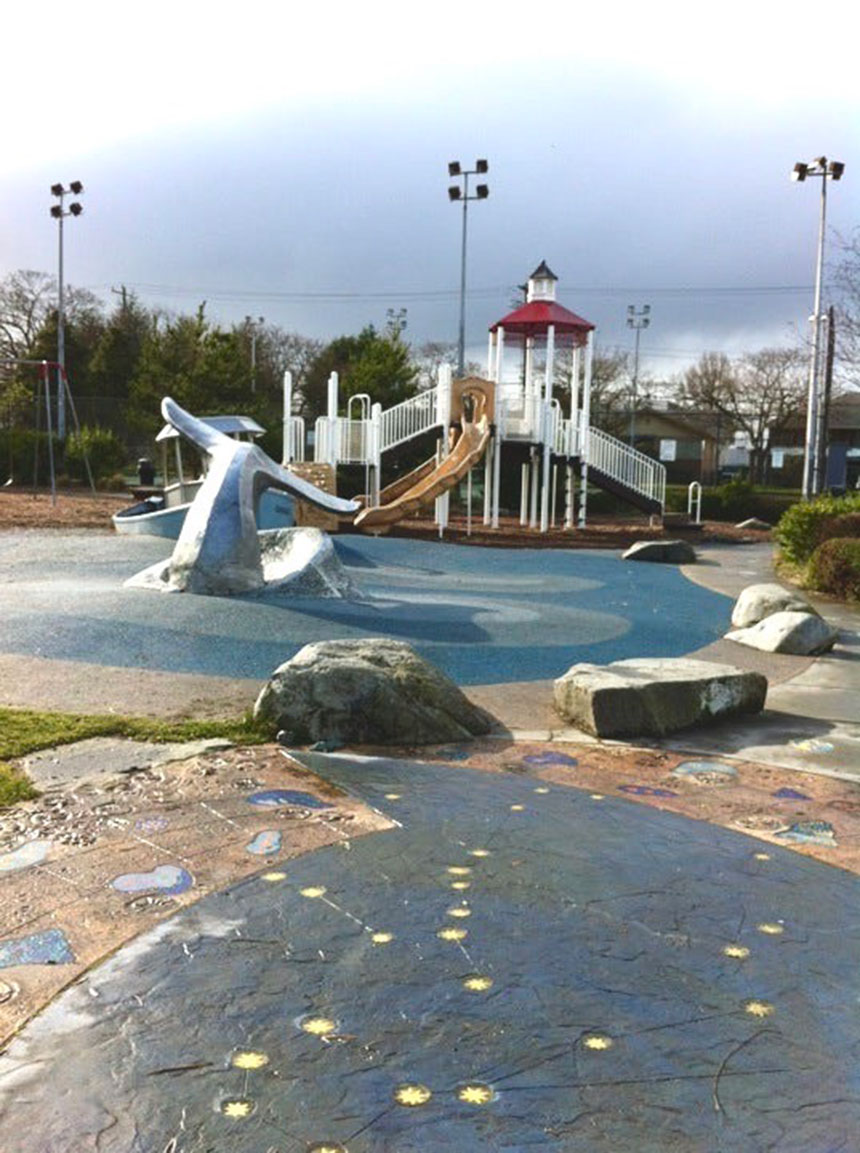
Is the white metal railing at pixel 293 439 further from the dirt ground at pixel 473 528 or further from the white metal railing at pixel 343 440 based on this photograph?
the dirt ground at pixel 473 528

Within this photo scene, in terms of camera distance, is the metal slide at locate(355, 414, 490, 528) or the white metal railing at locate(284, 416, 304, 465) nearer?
the metal slide at locate(355, 414, 490, 528)

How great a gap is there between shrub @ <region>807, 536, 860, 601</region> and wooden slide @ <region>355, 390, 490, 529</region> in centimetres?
872

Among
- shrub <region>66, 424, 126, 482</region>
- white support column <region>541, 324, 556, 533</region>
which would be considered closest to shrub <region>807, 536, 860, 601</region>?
white support column <region>541, 324, 556, 533</region>

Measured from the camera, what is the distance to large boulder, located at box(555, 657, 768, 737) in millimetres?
7113

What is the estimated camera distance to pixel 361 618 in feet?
35.4

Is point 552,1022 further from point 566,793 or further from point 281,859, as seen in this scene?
point 566,793

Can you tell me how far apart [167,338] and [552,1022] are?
4394cm

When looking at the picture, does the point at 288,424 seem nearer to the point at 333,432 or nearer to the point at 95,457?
the point at 333,432

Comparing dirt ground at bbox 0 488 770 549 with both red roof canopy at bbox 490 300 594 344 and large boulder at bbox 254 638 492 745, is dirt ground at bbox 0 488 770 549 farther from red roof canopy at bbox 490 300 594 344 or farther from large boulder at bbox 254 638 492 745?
large boulder at bbox 254 638 492 745

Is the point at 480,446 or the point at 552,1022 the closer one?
the point at 552,1022

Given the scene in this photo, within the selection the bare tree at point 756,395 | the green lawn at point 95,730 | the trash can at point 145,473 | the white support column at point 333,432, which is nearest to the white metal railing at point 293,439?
the white support column at point 333,432

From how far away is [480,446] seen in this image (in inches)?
952

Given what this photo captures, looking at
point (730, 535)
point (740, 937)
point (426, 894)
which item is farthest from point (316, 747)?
point (730, 535)

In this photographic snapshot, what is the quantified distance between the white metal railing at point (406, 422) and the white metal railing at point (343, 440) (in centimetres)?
65
